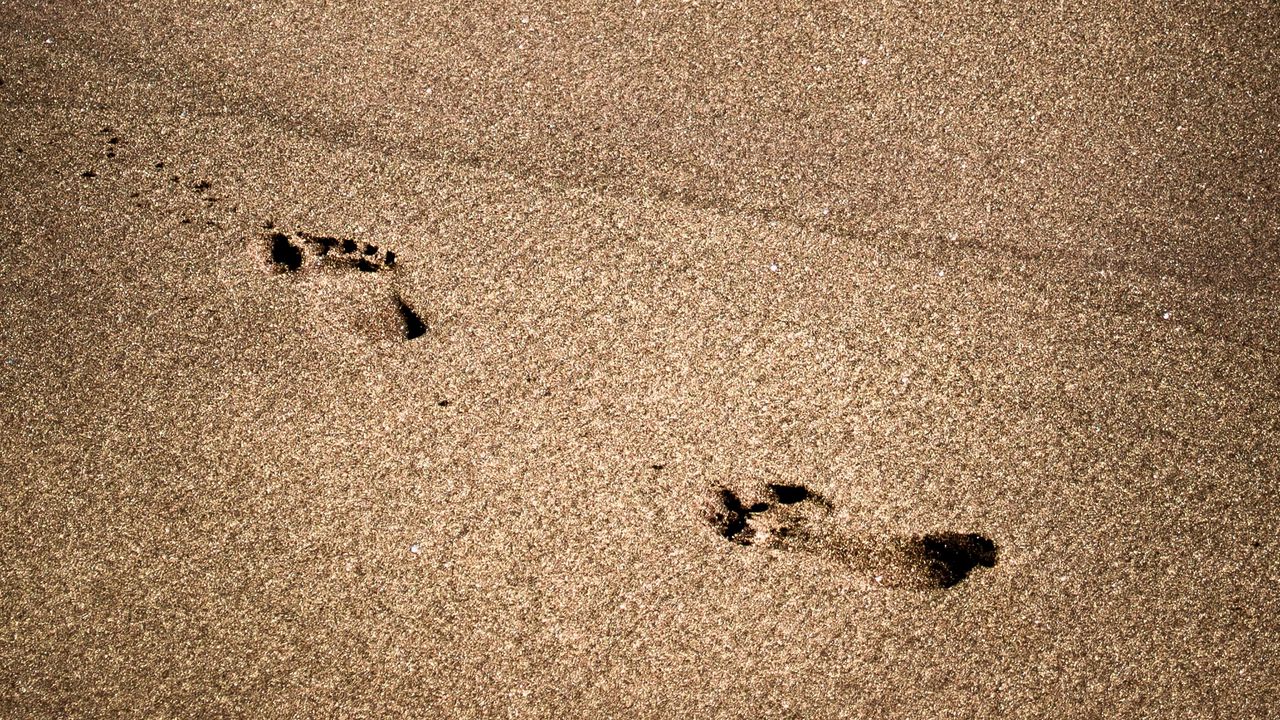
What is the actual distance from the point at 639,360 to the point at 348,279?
610 millimetres

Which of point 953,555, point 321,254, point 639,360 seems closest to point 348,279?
point 321,254

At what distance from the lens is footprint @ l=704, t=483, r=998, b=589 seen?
A: 1.81 metres

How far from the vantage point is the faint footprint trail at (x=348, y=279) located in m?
1.98

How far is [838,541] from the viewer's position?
182 centimetres

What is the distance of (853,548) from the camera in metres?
1.82

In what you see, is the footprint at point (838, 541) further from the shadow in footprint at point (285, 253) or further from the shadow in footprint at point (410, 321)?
the shadow in footprint at point (285, 253)

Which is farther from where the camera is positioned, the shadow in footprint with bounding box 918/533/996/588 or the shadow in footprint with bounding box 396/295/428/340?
the shadow in footprint with bounding box 396/295/428/340

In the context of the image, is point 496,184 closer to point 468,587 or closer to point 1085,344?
point 468,587

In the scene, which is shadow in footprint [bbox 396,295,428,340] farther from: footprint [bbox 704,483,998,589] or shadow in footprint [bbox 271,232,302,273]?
footprint [bbox 704,483,998,589]

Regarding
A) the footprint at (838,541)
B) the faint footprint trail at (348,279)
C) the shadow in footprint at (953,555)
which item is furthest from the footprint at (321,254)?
the shadow in footprint at (953,555)

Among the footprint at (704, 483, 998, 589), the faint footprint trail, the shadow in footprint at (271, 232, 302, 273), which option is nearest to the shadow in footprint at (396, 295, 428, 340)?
the faint footprint trail

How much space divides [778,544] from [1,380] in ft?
5.03

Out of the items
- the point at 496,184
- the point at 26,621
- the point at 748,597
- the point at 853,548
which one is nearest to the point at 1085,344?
the point at 853,548

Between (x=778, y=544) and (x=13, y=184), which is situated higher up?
(x=13, y=184)
